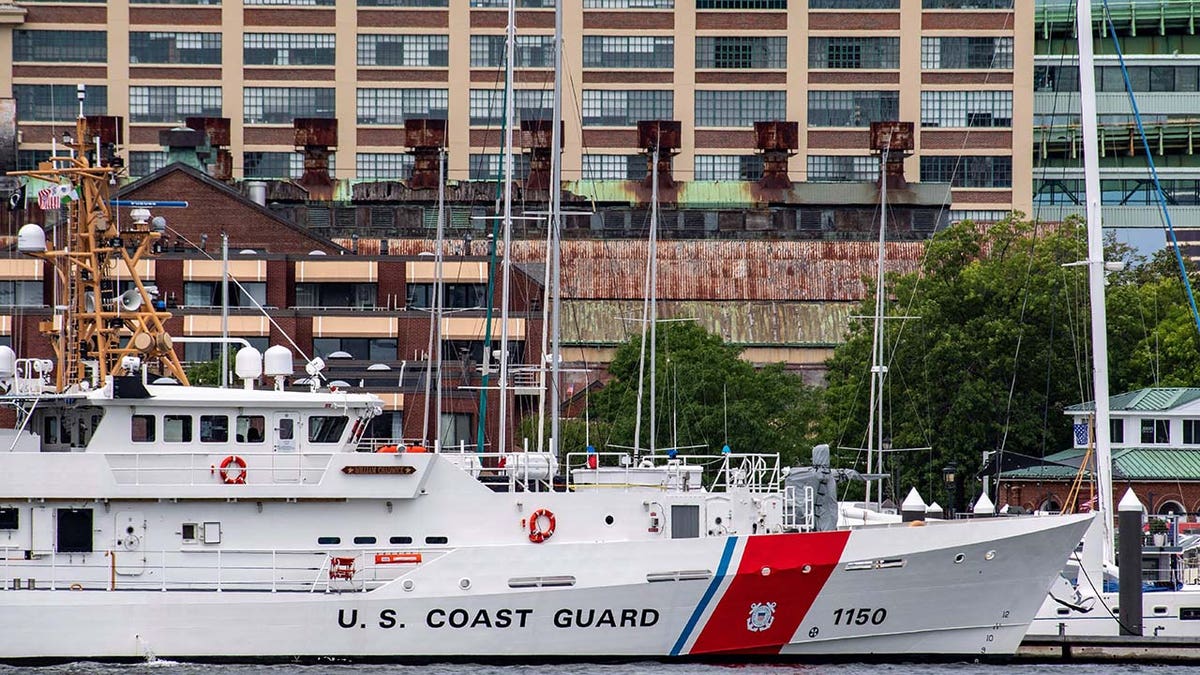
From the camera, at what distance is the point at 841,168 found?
10562 centimetres

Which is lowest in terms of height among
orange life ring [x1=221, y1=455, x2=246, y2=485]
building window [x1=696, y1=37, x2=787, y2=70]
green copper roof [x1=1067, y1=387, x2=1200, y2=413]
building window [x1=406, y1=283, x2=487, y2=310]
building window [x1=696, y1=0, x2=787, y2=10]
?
green copper roof [x1=1067, y1=387, x2=1200, y2=413]

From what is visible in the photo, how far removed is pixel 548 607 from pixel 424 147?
205 ft

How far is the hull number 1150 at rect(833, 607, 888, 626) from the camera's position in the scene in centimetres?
3603

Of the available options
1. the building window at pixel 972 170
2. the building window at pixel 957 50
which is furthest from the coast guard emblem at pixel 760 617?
the building window at pixel 957 50

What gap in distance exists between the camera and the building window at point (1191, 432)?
194 feet

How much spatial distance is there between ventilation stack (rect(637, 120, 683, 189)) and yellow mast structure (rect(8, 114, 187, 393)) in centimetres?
5947

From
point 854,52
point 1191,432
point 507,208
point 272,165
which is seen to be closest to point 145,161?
point 272,165

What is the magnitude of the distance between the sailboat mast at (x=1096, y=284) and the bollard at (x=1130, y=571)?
0.82 m

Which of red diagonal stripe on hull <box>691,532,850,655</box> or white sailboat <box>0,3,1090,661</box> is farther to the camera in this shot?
red diagonal stripe on hull <box>691,532,850,655</box>

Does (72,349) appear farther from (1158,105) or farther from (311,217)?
(1158,105)

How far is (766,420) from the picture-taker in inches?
2640

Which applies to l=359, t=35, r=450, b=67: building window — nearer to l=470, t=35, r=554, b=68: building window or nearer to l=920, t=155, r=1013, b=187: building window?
l=470, t=35, r=554, b=68: building window

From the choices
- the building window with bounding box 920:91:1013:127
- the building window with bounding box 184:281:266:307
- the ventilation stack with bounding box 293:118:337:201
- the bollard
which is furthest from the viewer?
the building window with bounding box 920:91:1013:127

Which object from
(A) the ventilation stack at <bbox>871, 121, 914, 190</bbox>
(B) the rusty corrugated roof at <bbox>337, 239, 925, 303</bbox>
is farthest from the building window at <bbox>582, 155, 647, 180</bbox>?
(B) the rusty corrugated roof at <bbox>337, 239, 925, 303</bbox>
